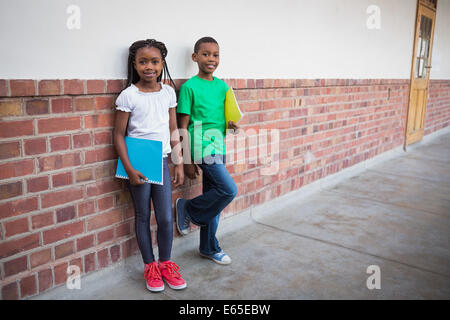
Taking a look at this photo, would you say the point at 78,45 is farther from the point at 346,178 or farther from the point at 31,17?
the point at 346,178

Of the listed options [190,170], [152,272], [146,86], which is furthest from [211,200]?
[146,86]

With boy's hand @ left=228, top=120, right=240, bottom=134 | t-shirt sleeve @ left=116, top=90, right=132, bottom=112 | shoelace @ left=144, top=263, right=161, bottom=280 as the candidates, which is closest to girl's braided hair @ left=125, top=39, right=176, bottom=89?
t-shirt sleeve @ left=116, top=90, right=132, bottom=112

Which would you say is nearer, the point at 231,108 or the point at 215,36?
the point at 231,108

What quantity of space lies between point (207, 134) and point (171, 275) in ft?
3.13

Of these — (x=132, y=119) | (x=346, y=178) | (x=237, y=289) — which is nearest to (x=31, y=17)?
(x=132, y=119)

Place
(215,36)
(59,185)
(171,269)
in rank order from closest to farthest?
(59,185), (171,269), (215,36)

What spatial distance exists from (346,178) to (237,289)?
3140 mm

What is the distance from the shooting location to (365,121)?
557 cm

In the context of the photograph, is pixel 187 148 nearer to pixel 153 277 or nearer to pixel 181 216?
pixel 181 216

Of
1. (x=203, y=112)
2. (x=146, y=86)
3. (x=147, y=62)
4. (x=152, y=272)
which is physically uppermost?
(x=147, y=62)

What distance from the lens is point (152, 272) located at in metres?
2.47

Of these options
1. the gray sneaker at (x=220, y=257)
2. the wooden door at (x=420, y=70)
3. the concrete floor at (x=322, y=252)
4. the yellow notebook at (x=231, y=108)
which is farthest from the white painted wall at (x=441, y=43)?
the gray sneaker at (x=220, y=257)
